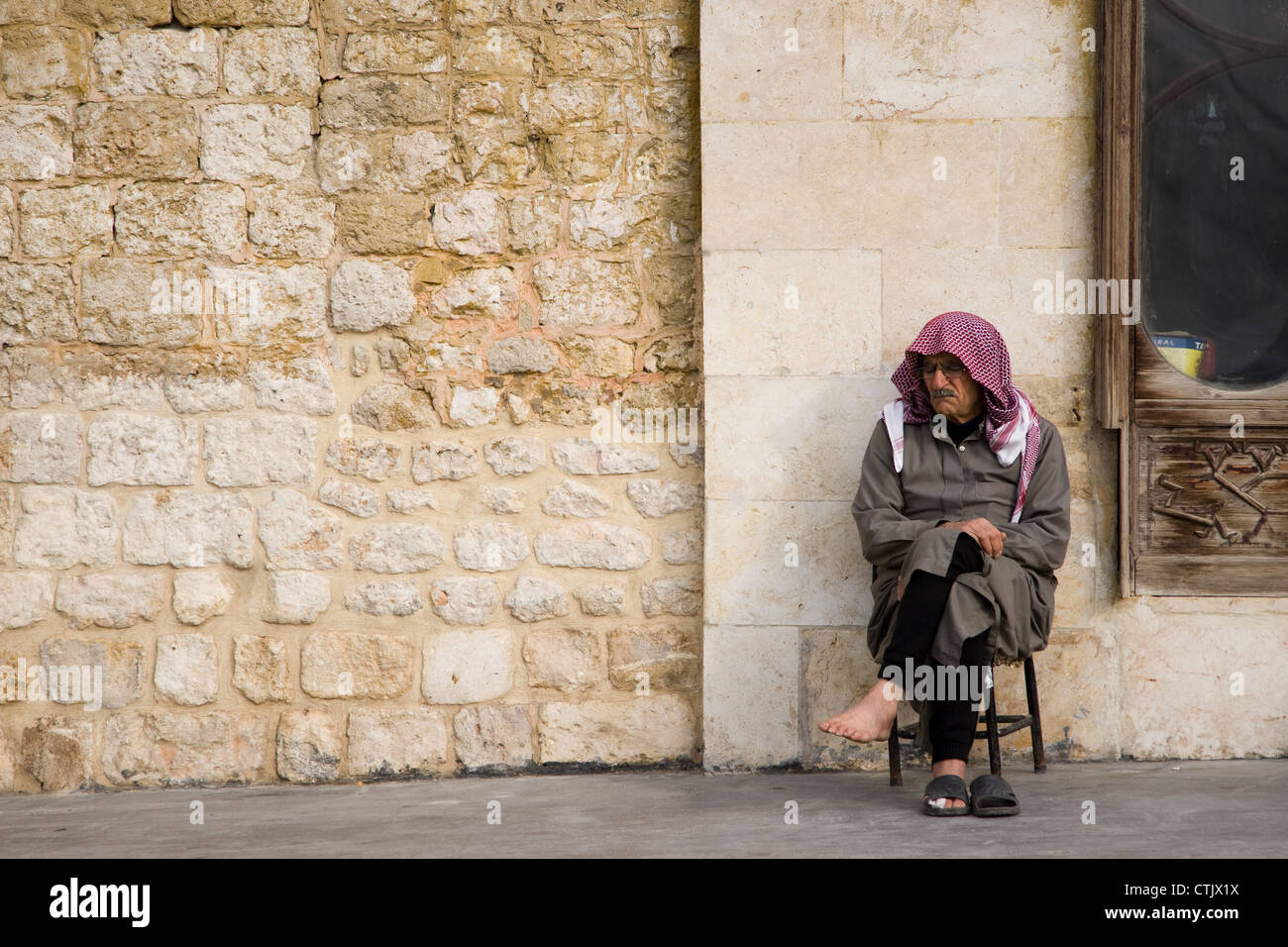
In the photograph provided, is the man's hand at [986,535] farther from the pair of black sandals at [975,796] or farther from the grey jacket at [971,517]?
the pair of black sandals at [975,796]

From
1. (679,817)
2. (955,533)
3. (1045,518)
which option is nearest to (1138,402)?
(1045,518)

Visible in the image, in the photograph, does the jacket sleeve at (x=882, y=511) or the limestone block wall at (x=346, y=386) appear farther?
the limestone block wall at (x=346, y=386)

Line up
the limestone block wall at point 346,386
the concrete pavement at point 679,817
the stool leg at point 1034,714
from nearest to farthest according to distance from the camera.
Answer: the concrete pavement at point 679,817 < the stool leg at point 1034,714 < the limestone block wall at point 346,386

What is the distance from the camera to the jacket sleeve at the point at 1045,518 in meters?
3.68

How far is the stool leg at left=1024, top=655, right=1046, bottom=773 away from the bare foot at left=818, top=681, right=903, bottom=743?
21.3 inches

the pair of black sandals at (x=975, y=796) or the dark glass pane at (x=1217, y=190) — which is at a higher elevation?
the dark glass pane at (x=1217, y=190)

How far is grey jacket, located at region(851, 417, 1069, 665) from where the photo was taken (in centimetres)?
356

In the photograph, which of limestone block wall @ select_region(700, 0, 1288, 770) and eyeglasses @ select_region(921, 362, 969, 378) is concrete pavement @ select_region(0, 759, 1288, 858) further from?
eyeglasses @ select_region(921, 362, 969, 378)

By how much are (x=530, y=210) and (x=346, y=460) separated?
1085 mm

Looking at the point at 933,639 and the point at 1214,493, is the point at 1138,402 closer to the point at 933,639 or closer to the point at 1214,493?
the point at 1214,493

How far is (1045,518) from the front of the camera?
3.76m

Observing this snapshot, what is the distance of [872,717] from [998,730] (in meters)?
0.60

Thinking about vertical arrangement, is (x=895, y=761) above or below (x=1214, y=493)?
below

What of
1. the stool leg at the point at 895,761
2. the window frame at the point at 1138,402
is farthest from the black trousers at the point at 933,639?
the window frame at the point at 1138,402
